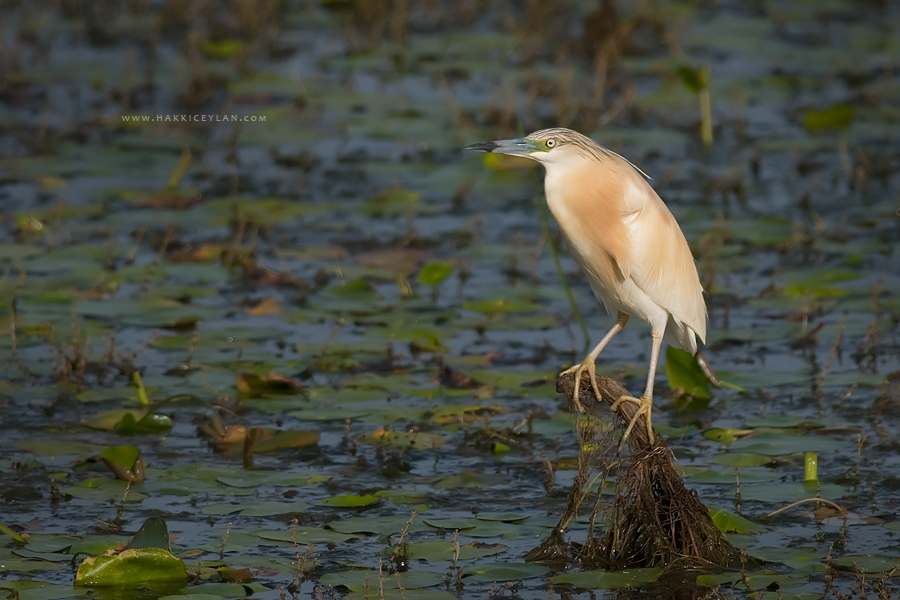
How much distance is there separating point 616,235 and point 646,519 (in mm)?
861

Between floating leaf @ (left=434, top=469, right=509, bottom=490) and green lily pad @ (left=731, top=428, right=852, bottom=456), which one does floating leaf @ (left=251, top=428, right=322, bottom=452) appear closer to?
floating leaf @ (left=434, top=469, right=509, bottom=490)

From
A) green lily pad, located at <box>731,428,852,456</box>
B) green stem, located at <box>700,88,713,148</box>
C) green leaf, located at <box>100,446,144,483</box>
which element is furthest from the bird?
green stem, located at <box>700,88,713,148</box>

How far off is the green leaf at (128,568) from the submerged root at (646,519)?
1146 millimetres

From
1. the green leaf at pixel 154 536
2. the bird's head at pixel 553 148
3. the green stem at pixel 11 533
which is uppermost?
the bird's head at pixel 553 148

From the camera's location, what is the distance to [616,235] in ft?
13.9

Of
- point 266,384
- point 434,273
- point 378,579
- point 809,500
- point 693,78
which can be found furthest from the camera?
point 693,78

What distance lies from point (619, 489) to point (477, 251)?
337cm

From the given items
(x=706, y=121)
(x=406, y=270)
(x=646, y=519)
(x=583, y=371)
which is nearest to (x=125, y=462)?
(x=583, y=371)

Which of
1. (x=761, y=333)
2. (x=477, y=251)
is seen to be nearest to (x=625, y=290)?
(x=761, y=333)

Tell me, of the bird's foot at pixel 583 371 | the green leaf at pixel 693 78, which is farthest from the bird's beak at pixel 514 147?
the green leaf at pixel 693 78

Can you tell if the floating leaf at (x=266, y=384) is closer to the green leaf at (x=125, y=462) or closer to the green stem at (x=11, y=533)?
the green leaf at (x=125, y=462)

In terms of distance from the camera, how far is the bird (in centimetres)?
408

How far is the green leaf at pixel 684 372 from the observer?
17.6ft

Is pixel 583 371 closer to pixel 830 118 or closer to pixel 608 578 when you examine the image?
pixel 608 578
